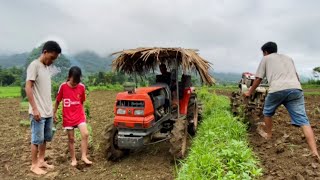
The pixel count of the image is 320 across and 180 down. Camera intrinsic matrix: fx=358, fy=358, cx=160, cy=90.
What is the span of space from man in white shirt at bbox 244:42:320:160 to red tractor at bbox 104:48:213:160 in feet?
3.89

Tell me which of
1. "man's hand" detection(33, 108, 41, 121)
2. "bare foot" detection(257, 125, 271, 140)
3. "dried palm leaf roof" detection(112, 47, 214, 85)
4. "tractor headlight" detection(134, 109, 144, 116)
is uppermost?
"dried palm leaf roof" detection(112, 47, 214, 85)

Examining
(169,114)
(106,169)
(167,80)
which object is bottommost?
(106,169)

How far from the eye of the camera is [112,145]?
20.2ft

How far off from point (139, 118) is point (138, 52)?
1.43m

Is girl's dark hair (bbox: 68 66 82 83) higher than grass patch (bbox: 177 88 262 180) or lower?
higher

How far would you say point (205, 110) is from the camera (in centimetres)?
1072

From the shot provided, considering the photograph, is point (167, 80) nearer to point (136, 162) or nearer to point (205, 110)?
point (136, 162)

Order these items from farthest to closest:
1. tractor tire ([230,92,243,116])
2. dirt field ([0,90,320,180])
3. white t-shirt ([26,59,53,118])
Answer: tractor tire ([230,92,243,116])
white t-shirt ([26,59,53,118])
dirt field ([0,90,320,180])

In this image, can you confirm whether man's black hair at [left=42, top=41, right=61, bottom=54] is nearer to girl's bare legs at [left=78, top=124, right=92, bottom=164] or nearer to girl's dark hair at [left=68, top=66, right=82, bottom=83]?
girl's dark hair at [left=68, top=66, right=82, bottom=83]

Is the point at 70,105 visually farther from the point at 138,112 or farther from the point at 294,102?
the point at 294,102

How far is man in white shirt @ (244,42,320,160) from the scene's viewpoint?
18.8 feet

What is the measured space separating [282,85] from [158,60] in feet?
7.71

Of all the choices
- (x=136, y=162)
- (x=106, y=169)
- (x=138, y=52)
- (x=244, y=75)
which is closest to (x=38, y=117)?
(x=106, y=169)

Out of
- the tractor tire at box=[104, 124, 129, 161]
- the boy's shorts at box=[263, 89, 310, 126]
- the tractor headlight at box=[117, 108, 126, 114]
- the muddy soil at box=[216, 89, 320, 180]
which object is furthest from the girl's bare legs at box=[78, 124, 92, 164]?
the boy's shorts at box=[263, 89, 310, 126]
